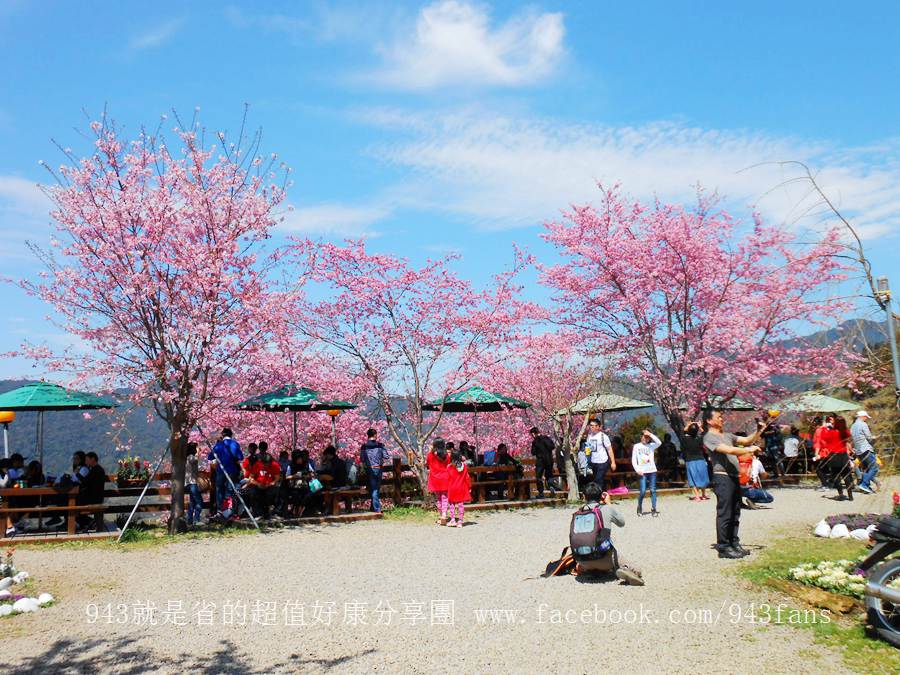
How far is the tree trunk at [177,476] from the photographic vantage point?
41.5 feet

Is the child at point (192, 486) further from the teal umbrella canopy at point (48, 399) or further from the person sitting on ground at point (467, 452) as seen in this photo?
the person sitting on ground at point (467, 452)

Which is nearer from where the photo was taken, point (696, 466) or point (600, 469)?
point (600, 469)

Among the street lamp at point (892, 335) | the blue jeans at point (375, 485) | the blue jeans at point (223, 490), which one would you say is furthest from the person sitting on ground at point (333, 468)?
the street lamp at point (892, 335)

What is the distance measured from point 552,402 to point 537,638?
1379 centimetres

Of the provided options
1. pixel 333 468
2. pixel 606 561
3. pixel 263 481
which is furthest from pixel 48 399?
pixel 606 561

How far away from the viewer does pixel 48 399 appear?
1387 cm

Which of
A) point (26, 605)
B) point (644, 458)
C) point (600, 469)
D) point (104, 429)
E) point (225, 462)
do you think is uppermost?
point (104, 429)

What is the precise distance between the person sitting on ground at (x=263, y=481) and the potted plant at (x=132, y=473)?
2352mm

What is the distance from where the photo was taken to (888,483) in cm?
489

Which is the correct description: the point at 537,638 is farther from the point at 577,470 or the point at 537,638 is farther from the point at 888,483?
the point at 577,470

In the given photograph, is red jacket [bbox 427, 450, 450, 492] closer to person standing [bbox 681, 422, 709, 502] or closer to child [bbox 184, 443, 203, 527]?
child [bbox 184, 443, 203, 527]

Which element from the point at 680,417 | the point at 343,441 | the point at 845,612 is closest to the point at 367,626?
the point at 845,612

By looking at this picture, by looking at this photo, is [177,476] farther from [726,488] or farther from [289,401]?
[726,488]

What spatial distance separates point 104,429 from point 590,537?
15.2m
